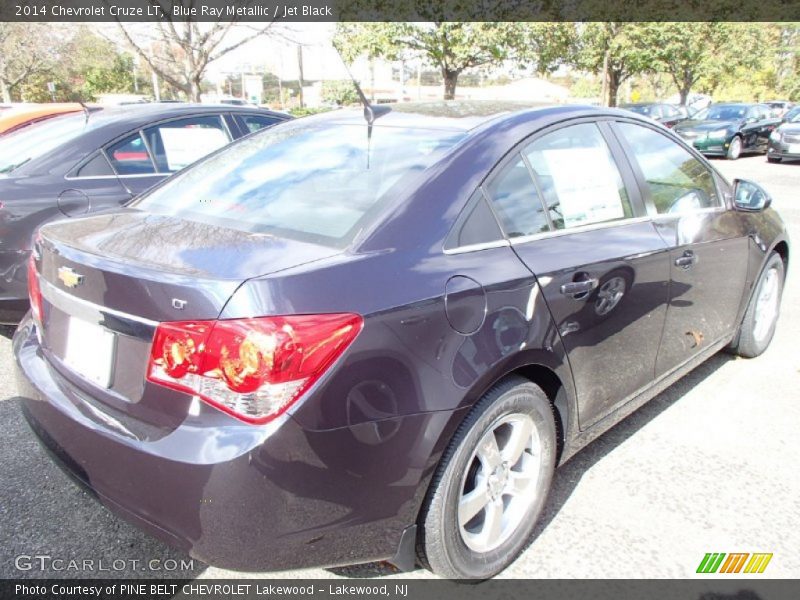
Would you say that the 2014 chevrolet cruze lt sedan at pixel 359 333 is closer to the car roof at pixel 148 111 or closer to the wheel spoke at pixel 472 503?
the wheel spoke at pixel 472 503

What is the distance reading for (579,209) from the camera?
256 cm

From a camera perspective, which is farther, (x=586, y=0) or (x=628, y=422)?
(x=586, y=0)

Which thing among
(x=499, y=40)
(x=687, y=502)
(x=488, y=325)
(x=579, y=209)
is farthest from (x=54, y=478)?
(x=499, y=40)

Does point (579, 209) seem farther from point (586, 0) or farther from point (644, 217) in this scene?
point (586, 0)

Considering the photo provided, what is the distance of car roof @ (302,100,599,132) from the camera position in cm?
252

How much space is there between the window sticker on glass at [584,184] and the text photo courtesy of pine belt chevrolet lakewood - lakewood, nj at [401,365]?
0.01 meters

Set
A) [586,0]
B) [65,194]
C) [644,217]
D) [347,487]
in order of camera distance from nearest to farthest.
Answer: [347,487] → [644,217] → [65,194] → [586,0]

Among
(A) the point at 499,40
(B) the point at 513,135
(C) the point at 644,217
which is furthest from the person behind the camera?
(A) the point at 499,40

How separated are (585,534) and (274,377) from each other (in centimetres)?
152

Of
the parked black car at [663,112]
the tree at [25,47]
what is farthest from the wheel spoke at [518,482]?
the tree at [25,47]

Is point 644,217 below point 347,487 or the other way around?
the other way around

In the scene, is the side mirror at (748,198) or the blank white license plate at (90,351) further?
the side mirror at (748,198)

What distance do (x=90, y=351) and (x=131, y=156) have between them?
121 inches

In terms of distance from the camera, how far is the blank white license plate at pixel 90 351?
5.99ft
